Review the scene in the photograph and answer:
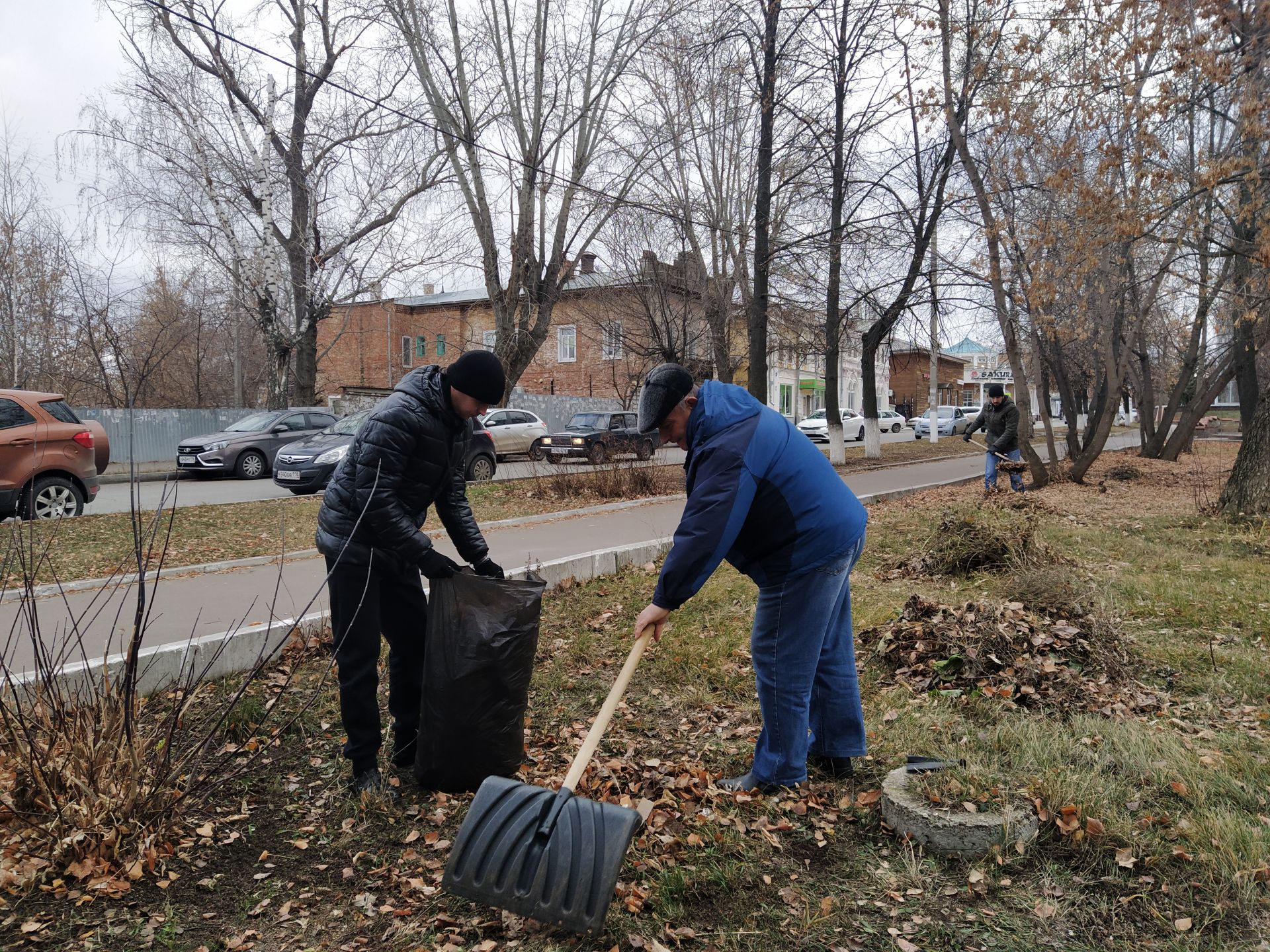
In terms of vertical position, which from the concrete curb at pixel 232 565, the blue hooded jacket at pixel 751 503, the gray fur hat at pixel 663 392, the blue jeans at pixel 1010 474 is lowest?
the concrete curb at pixel 232 565

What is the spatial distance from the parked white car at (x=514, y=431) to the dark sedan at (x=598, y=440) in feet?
1.21

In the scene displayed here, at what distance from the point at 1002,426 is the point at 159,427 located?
815 inches

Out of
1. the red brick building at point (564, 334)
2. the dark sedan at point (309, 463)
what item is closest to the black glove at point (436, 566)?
the dark sedan at point (309, 463)

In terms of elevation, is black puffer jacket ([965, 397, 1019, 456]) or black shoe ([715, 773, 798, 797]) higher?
black puffer jacket ([965, 397, 1019, 456])

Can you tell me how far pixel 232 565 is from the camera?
7.28m

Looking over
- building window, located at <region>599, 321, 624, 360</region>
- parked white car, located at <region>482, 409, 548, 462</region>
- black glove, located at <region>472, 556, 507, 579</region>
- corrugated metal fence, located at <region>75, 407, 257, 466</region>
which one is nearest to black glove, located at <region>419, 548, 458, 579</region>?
black glove, located at <region>472, 556, 507, 579</region>

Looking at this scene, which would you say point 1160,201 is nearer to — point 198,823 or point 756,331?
point 756,331

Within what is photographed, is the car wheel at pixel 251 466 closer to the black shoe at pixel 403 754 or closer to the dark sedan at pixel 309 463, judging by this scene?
the dark sedan at pixel 309 463

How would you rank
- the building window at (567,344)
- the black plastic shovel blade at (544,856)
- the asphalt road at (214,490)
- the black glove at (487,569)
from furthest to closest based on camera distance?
1. the building window at (567,344)
2. the asphalt road at (214,490)
3. the black glove at (487,569)
4. the black plastic shovel blade at (544,856)

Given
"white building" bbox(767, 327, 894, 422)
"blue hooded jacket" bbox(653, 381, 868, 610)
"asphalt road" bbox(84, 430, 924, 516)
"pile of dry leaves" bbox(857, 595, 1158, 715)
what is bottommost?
"pile of dry leaves" bbox(857, 595, 1158, 715)

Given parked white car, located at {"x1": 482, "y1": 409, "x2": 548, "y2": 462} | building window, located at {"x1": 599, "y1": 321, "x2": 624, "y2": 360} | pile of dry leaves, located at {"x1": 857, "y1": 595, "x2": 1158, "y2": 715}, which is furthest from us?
building window, located at {"x1": 599, "y1": 321, "x2": 624, "y2": 360}

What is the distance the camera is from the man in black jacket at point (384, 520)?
319 cm

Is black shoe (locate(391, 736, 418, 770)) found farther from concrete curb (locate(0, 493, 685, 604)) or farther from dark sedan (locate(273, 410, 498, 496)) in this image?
dark sedan (locate(273, 410, 498, 496))

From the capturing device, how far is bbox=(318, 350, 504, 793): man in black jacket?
3186 mm
